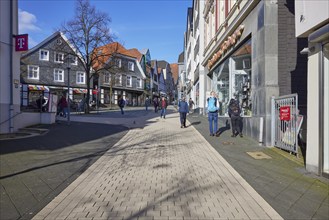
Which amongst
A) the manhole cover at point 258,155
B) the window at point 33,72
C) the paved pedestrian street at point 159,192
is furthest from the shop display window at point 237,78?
the window at point 33,72

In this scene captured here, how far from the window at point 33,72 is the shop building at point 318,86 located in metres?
45.8

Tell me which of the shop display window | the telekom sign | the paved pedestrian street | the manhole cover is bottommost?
the paved pedestrian street

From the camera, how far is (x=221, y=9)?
18.8m

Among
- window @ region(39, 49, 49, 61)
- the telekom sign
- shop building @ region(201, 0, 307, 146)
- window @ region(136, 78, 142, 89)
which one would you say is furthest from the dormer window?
shop building @ region(201, 0, 307, 146)

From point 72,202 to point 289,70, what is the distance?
8.25m

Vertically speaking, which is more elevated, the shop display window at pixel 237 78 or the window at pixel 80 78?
the window at pixel 80 78

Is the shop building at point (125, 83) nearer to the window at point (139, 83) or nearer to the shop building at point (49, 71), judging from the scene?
the window at point (139, 83)

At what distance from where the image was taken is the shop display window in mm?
13477

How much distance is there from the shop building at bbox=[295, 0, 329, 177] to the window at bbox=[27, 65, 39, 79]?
45.8 metres

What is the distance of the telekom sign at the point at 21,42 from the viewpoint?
13.1 meters

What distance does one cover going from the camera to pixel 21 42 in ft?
43.2

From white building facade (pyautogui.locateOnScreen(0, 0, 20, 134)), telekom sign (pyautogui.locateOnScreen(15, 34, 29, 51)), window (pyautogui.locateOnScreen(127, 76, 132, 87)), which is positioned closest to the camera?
white building facade (pyautogui.locateOnScreen(0, 0, 20, 134))

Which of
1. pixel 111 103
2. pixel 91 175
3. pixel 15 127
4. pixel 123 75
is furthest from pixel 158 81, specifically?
pixel 91 175

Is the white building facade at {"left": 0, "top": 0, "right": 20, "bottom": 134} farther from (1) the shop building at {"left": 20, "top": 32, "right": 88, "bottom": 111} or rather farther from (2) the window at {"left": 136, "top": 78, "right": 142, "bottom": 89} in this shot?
(2) the window at {"left": 136, "top": 78, "right": 142, "bottom": 89}
